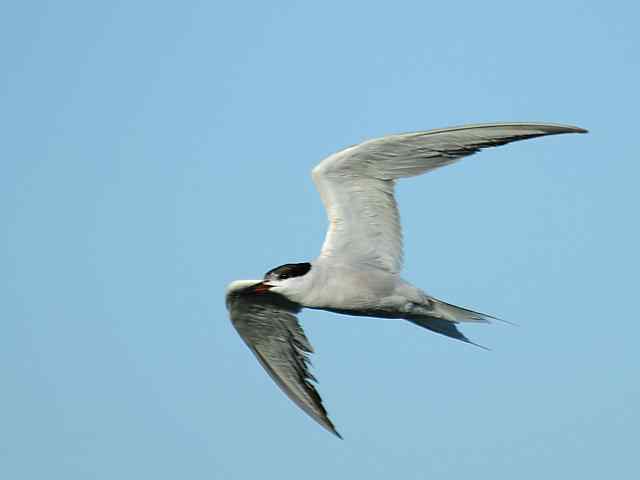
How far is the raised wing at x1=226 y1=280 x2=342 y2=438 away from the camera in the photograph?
46.0 ft

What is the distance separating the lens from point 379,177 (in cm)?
1297

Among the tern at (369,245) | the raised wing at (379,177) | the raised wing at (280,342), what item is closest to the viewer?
the raised wing at (379,177)

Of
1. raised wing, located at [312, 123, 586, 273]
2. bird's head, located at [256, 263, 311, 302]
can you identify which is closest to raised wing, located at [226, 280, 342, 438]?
bird's head, located at [256, 263, 311, 302]

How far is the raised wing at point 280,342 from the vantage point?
14.0m

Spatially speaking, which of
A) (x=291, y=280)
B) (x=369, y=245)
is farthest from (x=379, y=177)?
(x=291, y=280)

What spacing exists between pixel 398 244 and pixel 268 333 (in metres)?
1.93

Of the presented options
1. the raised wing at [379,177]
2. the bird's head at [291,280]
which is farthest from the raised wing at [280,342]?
the raised wing at [379,177]

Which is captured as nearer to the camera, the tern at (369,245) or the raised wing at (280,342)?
the tern at (369,245)

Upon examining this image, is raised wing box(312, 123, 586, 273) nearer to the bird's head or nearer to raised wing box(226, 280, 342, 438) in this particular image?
the bird's head

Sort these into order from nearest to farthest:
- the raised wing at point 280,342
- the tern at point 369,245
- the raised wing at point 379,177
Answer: the raised wing at point 379,177
the tern at point 369,245
the raised wing at point 280,342

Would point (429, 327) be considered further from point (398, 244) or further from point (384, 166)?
point (384, 166)

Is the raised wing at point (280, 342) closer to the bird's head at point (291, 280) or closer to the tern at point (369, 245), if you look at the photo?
the tern at point (369, 245)

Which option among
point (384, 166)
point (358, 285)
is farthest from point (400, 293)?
point (384, 166)

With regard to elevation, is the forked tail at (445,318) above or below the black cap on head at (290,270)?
below
